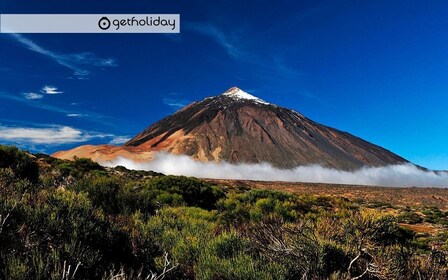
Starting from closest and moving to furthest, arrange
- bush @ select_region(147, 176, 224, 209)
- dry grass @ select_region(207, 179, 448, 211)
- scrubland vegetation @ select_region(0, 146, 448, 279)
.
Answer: scrubland vegetation @ select_region(0, 146, 448, 279)
bush @ select_region(147, 176, 224, 209)
dry grass @ select_region(207, 179, 448, 211)

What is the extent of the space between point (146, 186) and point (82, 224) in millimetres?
14848

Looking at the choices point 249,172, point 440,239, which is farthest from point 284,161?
point 440,239

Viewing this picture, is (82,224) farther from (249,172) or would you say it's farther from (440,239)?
(249,172)

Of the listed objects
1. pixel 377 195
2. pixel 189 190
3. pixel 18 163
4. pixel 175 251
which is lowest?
pixel 377 195

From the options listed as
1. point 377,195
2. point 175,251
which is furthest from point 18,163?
point 377,195

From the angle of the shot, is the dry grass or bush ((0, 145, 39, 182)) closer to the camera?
bush ((0, 145, 39, 182))

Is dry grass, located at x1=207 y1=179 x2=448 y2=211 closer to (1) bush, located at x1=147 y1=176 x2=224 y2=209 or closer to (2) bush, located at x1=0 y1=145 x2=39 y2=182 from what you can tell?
(1) bush, located at x1=147 y1=176 x2=224 y2=209

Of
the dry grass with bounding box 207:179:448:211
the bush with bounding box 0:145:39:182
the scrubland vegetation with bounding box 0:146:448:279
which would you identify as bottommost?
the dry grass with bounding box 207:179:448:211

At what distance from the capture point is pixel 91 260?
5355 mm

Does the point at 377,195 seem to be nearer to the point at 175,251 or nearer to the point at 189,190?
the point at 189,190

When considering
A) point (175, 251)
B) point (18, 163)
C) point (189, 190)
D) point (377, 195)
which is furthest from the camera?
point (377, 195)

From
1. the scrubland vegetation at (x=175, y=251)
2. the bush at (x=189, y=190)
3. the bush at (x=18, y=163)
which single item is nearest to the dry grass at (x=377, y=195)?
the bush at (x=189, y=190)

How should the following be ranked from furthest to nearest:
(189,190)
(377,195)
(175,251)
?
(377,195) < (189,190) < (175,251)

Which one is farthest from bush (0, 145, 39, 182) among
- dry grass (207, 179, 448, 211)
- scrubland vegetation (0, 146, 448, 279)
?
dry grass (207, 179, 448, 211)
